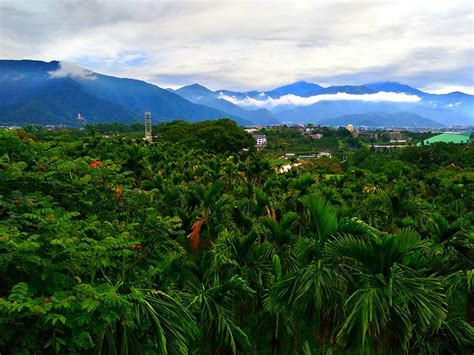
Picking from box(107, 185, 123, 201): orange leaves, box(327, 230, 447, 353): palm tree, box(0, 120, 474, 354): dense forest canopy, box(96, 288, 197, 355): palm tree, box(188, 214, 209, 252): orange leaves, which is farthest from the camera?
box(188, 214, 209, 252): orange leaves

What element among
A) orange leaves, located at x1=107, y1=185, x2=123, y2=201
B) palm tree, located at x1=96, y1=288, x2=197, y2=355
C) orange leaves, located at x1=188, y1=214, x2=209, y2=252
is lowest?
orange leaves, located at x1=188, y1=214, x2=209, y2=252

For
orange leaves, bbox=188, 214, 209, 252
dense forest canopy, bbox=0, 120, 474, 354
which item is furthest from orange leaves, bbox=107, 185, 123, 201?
orange leaves, bbox=188, 214, 209, 252

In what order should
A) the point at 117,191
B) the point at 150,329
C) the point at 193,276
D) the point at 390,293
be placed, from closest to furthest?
the point at 150,329 < the point at 390,293 < the point at 193,276 < the point at 117,191

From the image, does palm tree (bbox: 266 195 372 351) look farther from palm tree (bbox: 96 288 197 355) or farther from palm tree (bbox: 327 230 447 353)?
palm tree (bbox: 96 288 197 355)

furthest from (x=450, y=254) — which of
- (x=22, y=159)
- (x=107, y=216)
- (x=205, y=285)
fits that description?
(x=22, y=159)

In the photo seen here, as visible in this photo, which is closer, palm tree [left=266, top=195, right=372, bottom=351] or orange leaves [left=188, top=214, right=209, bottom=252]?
palm tree [left=266, top=195, right=372, bottom=351]

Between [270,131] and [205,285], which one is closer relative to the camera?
[205,285]

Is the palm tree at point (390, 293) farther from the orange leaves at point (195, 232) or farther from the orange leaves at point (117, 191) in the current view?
the orange leaves at point (195, 232)

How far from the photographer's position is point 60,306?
15.9 feet

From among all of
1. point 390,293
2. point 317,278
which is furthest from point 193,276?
point 390,293

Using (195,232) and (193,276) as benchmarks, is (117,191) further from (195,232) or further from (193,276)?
(195,232)

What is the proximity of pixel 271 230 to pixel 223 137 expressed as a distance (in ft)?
153

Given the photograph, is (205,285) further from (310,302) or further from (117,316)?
(117,316)

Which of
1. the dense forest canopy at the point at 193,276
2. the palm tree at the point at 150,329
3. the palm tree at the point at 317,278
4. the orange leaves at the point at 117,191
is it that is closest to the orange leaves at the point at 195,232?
the dense forest canopy at the point at 193,276
